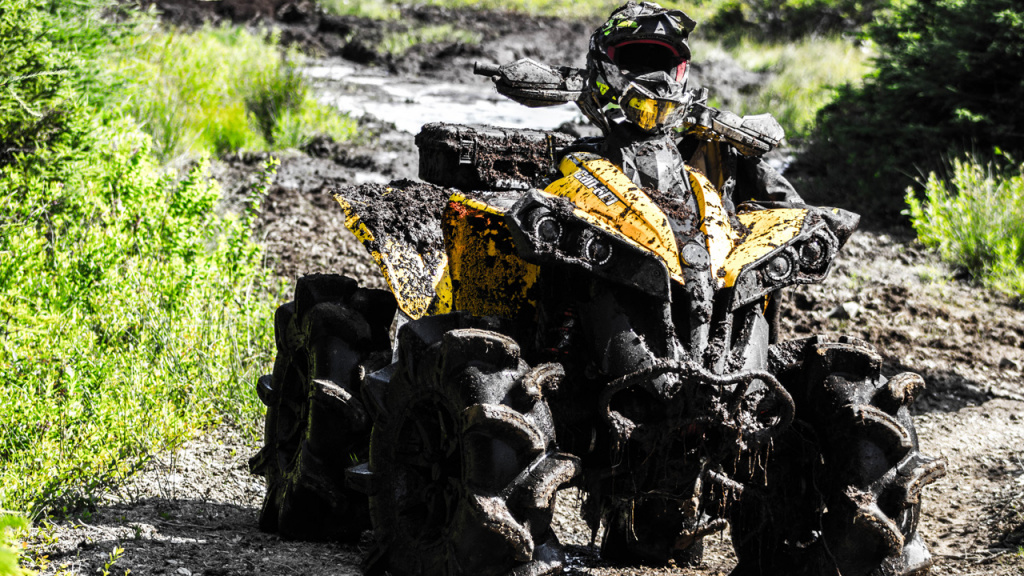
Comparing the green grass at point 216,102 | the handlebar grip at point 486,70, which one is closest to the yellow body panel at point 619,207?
the handlebar grip at point 486,70

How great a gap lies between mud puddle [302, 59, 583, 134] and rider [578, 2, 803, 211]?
27.7 ft

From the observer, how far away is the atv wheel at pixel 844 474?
128 inches

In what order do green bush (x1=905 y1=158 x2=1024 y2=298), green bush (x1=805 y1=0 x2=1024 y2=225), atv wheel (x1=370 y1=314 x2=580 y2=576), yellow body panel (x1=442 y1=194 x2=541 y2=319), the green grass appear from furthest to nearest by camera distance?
green bush (x1=805 y1=0 x2=1024 y2=225)
the green grass
green bush (x1=905 y1=158 x2=1024 y2=298)
yellow body panel (x1=442 y1=194 x2=541 y2=319)
atv wheel (x1=370 y1=314 x2=580 y2=576)

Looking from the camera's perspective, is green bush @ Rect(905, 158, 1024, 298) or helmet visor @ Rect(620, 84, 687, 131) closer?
helmet visor @ Rect(620, 84, 687, 131)

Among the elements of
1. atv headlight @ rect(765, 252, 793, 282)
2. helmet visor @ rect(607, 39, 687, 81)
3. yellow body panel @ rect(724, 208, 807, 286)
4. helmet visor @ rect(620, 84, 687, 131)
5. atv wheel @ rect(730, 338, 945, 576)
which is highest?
helmet visor @ rect(607, 39, 687, 81)

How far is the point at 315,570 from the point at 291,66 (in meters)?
9.16

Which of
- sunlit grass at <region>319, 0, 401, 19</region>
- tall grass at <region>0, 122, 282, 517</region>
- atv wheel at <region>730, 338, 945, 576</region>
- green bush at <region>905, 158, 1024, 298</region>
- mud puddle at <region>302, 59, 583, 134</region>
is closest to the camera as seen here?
atv wheel at <region>730, 338, 945, 576</region>

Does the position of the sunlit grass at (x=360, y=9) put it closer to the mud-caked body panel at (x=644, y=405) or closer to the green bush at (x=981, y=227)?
the green bush at (x=981, y=227)

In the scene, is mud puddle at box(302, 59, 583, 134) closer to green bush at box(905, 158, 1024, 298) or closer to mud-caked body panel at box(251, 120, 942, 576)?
green bush at box(905, 158, 1024, 298)

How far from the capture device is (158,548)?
3977 mm

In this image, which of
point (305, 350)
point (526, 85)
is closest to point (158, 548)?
point (305, 350)

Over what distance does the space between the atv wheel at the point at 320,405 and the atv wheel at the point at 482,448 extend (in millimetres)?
647


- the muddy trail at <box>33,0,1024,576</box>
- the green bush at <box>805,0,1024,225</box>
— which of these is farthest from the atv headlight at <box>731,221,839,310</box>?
the green bush at <box>805,0,1024,225</box>

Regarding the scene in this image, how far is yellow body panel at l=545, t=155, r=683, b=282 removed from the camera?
3299 millimetres
